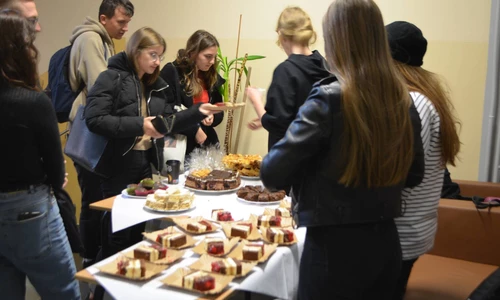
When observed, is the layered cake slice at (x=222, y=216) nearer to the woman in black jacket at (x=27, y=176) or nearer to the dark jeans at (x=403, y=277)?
the woman in black jacket at (x=27, y=176)

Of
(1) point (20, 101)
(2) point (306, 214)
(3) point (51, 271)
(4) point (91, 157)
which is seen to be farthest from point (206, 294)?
(4) point (91, 157)

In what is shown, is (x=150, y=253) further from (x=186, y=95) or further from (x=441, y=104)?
Answer: (x=186, y=95)

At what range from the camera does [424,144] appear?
5.26 feet

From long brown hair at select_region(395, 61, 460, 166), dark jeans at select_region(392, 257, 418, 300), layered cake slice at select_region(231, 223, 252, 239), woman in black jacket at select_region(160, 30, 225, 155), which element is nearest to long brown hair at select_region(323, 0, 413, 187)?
long brown hair at select_region(395, 61, 460, 166)

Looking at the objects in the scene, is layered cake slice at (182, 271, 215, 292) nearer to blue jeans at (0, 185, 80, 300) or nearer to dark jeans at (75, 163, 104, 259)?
blue jeans at (0, 185, 80, 300)

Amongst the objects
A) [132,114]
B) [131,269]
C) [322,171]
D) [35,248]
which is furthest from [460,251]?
[35,248]

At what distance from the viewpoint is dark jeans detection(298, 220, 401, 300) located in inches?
55.4

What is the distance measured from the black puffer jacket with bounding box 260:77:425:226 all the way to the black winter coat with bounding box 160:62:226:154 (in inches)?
79.1

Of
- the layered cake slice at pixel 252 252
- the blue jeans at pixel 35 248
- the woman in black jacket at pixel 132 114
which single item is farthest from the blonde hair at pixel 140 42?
the layered cake slice at pixel 252 252

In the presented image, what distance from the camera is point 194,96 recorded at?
143 inches

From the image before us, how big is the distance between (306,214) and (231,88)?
10.4ft

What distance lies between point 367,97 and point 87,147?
6.12 ft

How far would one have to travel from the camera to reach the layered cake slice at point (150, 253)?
169cm

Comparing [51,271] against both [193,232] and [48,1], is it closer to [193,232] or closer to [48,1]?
[193,232]
